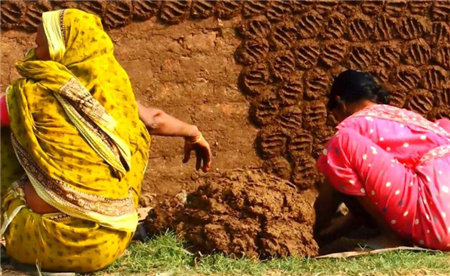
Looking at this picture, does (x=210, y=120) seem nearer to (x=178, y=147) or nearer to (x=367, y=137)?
(x=178, y=147)

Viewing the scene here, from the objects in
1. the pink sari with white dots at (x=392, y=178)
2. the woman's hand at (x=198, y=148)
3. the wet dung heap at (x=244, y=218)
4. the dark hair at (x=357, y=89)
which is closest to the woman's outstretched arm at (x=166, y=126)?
the woman's hand at (x=198, y=148)

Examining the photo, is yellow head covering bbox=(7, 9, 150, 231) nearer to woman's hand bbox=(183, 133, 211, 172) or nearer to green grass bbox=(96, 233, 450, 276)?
green grass bbox=(96, 233, 450, 276)

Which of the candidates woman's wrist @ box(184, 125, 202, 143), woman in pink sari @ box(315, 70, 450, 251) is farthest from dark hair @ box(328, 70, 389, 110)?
woman's wrist @ box(184, 125, 202, 143)

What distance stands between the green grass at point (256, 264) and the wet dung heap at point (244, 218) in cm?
8

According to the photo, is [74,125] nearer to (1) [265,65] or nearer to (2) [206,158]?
(2) [206,158]

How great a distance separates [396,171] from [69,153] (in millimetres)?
1891

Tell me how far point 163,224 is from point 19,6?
1830mm

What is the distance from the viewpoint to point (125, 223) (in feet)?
13.4

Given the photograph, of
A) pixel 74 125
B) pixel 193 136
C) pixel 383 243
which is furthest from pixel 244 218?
pixel 74 125

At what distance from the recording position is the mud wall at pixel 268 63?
5.70m

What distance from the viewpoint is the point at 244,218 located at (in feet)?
14.9

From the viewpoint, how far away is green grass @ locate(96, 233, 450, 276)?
4195mm

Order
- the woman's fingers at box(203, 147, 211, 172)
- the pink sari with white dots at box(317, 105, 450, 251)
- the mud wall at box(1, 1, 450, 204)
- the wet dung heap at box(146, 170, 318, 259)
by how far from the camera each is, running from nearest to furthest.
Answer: the wet dung heap at box(146, 170, 318, 259) < the pink sari with white dots at box(317, 105, 450, 251) < the woman's fingers at box(203, 147, 211, 172) < the mud wall at box(1, 1, 450, 204)

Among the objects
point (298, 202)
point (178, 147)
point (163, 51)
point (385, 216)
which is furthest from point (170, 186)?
point (385, 216)
